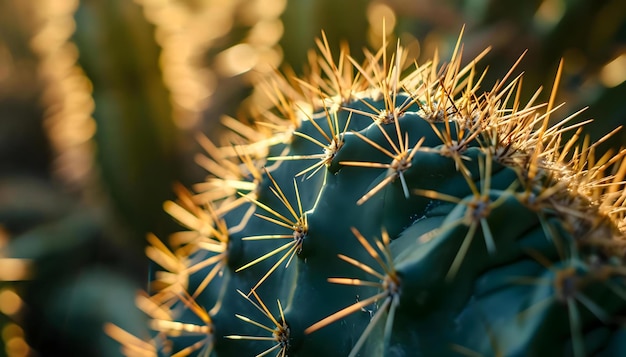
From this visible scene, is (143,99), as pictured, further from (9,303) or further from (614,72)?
(614,72)

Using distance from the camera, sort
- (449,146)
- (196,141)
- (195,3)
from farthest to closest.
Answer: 1. (195,3)
2. (196,141)
3. (449,146)

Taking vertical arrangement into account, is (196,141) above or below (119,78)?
below

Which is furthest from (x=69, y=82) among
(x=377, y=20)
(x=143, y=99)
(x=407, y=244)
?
(x=407, y=244)

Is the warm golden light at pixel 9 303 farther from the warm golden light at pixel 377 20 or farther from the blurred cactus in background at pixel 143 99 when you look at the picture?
the warm golden light at pixel 377 20

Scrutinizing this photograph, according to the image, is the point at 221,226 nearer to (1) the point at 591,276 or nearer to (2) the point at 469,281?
(2) the point at 469,281

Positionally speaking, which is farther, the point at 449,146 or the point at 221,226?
the point at 221,226

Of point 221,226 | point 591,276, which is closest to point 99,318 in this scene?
point 221,226

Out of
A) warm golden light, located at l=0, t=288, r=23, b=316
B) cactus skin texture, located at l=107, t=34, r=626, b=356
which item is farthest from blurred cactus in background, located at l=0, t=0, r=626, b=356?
cactus skin texture, located at l=107, t=34, r=626, b=356
